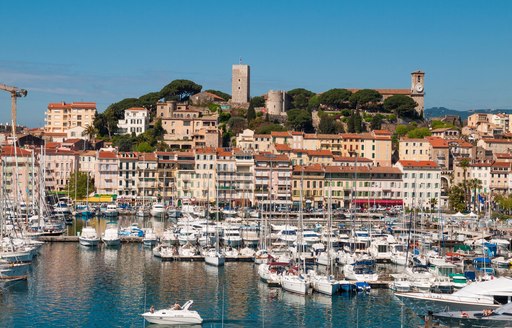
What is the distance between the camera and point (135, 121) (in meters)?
87.1

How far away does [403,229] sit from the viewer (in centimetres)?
4994

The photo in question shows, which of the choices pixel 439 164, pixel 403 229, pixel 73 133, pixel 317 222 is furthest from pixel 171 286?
pixel 73 133

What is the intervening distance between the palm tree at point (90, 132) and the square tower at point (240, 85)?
1925cm

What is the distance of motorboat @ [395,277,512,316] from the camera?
27.3 metres

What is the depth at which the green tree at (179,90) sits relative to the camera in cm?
9550

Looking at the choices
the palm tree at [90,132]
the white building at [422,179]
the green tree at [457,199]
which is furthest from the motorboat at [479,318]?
the palm tree at [90,132]

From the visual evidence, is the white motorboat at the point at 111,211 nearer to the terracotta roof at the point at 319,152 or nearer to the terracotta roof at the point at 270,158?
the terracotta roof at the point at 270,158

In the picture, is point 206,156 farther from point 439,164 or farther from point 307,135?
point 439,164

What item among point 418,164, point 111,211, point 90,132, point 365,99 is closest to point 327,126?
point 365,99

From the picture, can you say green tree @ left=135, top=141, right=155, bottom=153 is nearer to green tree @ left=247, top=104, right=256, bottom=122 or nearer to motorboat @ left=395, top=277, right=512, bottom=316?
green tree @ left=247, top=104, right=256, bottom=122

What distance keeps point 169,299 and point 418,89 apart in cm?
7094

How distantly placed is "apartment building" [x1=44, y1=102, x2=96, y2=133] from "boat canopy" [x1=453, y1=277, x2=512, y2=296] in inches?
2636

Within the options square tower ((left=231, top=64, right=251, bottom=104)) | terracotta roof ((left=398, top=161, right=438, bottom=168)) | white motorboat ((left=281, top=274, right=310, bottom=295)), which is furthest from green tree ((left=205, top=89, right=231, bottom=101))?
white motorboat ((left=281, top=274, right=310, bottom=295))

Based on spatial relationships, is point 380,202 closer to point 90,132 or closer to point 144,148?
point 144,148
